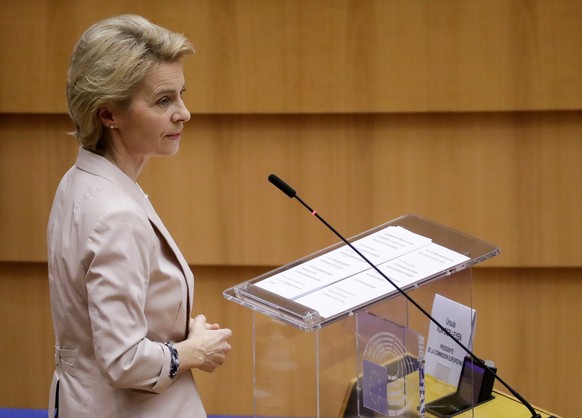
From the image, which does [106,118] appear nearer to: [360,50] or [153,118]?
[153,118]

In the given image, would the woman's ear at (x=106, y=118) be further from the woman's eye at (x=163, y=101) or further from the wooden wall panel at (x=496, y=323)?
the wooden wall panel at (x=496, y=323)

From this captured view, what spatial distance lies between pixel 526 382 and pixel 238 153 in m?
1.26

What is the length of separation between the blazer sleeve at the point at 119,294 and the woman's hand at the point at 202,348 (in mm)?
96

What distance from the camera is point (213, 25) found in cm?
311

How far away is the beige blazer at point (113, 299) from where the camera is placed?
4.76 ft

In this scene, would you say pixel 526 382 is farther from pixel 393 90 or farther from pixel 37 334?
pixel 37 334

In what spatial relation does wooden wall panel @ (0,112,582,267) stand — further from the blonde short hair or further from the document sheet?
the blonde short hair

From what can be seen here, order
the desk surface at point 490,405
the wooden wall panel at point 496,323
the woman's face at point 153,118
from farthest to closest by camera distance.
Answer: the wooden wall panel at point 496,323 < the desk surface at point 490,405 < the woman's face at point 153,118

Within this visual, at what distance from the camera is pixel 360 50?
121 inches

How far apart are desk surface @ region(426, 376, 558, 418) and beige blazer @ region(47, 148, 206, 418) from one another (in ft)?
1.50

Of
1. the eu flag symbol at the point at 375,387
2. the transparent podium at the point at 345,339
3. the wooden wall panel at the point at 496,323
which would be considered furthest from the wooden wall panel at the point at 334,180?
the eu flag symbol at the point at 375,387

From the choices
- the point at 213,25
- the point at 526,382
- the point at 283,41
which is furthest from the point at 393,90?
the point at 526,382

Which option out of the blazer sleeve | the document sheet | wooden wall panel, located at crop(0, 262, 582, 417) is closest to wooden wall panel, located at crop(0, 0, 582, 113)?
wooden wall panel, located at crop(0, 262, 582, 417)

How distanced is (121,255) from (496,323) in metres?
2.01
